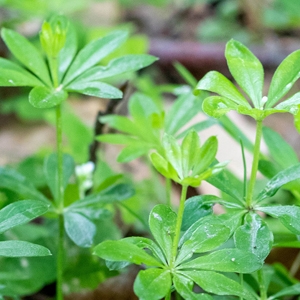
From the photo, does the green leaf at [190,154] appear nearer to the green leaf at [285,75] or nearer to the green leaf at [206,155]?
the green leaf at [206,155]

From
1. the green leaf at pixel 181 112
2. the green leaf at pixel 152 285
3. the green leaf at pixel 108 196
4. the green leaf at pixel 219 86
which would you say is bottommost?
the green leaf at pixel 108 196

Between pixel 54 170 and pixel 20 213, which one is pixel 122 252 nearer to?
pixel 20 213

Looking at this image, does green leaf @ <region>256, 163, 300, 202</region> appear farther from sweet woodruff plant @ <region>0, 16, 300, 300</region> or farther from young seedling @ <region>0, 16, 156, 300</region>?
young seedling @ <region>0, 16, 156, 300</region>

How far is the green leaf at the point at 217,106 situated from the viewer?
563 mm

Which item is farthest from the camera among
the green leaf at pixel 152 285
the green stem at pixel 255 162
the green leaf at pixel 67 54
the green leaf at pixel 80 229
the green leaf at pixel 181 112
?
the green leaf at pixel 181 112

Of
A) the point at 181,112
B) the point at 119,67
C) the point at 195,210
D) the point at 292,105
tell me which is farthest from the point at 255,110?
the point at 181,112

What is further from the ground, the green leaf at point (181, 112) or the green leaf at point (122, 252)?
the green leaf at point (181, 112)

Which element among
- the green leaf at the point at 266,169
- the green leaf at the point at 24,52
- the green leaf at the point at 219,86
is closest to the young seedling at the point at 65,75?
the green leaf at the point at 24,52

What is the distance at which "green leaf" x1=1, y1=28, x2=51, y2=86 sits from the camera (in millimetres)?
760

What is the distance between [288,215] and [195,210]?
0.39 ft

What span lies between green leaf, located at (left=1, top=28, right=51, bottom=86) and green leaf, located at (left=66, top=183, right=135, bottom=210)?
23 centimetres

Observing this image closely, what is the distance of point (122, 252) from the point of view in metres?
0.51

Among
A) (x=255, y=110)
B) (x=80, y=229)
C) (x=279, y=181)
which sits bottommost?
(x=80, y=229)

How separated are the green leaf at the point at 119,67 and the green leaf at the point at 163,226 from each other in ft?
0.88
